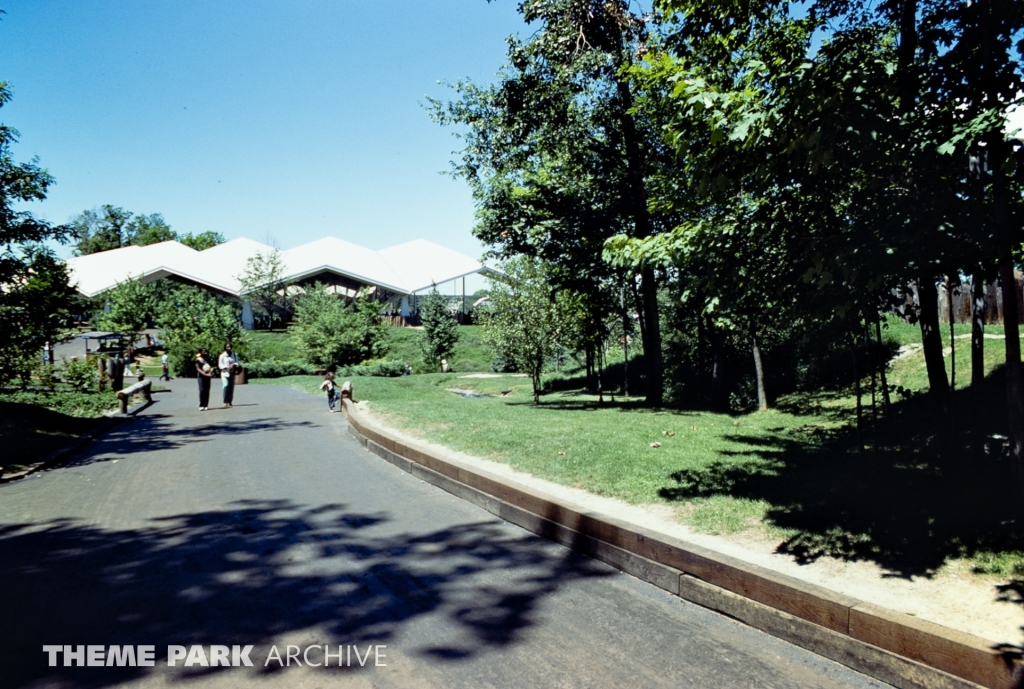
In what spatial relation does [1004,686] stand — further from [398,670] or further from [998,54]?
[998,54]

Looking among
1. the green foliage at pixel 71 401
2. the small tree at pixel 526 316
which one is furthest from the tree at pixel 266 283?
the small tree at pixel 526 316

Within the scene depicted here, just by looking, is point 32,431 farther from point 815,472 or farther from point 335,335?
point 335,335

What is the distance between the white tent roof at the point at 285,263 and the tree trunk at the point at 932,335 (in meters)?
58.2

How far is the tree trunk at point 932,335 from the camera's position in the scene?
6469mm

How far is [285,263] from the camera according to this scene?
64875mm

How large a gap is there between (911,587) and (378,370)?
3205 cm

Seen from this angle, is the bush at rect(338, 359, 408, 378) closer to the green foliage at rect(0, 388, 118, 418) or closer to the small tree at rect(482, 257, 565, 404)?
the green foliage at rect(0, 388, 118, 418)

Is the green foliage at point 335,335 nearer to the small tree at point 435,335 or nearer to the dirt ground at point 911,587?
the small tree at point 435,335

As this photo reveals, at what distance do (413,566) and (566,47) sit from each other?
13432mm

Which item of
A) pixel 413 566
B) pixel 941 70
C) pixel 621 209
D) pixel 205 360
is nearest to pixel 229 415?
pixel 205 360

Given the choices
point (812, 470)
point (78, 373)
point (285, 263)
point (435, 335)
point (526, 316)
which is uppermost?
point (285, 263)

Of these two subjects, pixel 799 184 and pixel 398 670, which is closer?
pixel 398 670

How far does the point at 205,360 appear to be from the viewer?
765 inches

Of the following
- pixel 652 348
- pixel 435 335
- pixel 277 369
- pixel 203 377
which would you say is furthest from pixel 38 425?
pixel 435 335
